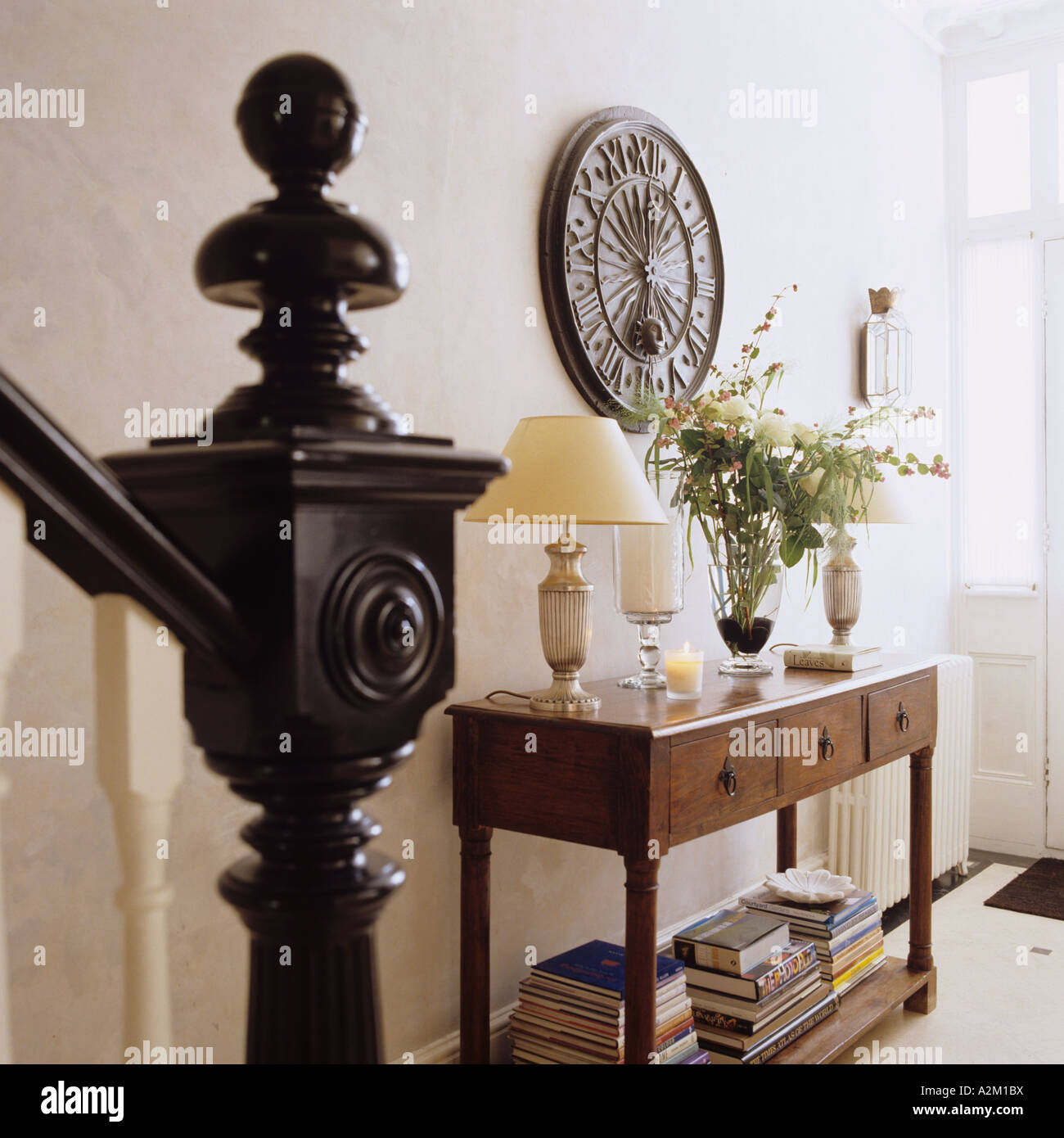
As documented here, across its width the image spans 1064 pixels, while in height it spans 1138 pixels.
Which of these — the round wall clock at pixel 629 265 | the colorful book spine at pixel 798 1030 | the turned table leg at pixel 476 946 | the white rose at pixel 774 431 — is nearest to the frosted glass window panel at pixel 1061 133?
the round wall clock at pixel 629 265

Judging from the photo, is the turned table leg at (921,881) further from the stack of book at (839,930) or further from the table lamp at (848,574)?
the table lamp at (848,574)

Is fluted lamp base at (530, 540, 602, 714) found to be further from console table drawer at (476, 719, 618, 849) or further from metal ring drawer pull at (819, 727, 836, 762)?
metal ring drawer pull at (819, 727, 836, 762)

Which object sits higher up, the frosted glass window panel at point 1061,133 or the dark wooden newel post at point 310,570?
the frosted glass window panel at point 1061,133

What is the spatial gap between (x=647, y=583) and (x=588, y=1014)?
0.86 meters

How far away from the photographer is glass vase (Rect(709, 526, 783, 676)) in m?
2.47

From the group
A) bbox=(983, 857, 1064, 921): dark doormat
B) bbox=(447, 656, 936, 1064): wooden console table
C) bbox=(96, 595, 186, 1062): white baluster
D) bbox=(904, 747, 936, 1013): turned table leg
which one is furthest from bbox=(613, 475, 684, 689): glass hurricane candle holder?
bbox=(983, 857, 1064, 921): dark doormat

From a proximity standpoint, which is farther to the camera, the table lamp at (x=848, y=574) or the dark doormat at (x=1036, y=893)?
the dark doormat at (x=1036, y=893)

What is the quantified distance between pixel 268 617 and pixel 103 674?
0.19 m

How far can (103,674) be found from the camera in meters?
0.66

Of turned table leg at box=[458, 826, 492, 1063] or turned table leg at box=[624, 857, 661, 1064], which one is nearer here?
turned table leg at box=[624, 857, 661, 1064]

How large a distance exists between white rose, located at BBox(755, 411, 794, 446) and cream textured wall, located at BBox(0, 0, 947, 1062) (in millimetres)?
433

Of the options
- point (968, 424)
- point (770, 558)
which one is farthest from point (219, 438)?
point (968, 424)

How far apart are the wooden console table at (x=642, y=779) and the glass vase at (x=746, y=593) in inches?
2.9

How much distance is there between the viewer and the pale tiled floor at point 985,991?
2.60 m
